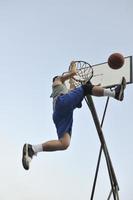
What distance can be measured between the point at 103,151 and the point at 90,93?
0.71 m

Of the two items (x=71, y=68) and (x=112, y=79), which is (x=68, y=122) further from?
(x=112, y=79)

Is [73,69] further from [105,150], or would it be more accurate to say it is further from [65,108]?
[105,150]

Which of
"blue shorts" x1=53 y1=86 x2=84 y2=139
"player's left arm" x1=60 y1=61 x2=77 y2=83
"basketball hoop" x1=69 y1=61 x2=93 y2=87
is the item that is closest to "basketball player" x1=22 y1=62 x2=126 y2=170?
"blue shorts" x1=53 y1=86 x2=84 y2=139

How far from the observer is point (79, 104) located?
5.29m

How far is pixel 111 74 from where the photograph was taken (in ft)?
21.1

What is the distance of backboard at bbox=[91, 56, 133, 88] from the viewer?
6.27 m

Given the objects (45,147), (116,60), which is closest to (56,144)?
(45,147)

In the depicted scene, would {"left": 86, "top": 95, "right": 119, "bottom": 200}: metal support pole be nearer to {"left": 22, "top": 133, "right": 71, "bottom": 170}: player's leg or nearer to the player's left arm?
the player's left arm

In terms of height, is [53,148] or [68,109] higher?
[68,109]

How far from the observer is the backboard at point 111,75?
6266mm

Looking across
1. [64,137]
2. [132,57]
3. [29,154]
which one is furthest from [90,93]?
[132,57]

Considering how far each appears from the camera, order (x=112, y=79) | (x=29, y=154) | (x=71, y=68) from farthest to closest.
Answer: (x=112, y=79) < (x=71, y=68) < (x=29, y=154)

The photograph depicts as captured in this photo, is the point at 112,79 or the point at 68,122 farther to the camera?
the point at 112,79

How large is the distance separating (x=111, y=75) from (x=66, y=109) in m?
1.37
